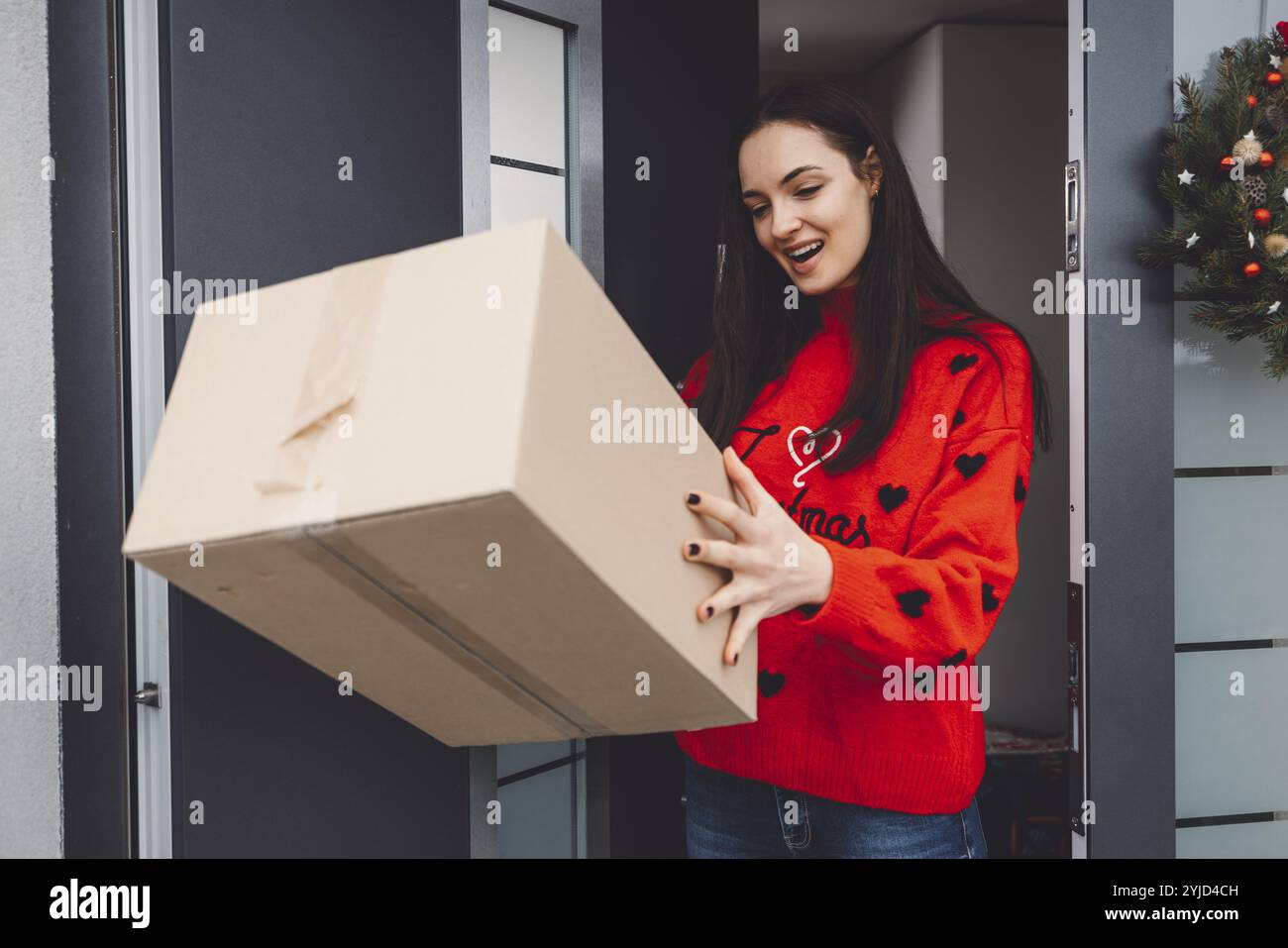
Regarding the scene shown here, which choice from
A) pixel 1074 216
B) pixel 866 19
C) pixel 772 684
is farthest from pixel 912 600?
pixel 866 19

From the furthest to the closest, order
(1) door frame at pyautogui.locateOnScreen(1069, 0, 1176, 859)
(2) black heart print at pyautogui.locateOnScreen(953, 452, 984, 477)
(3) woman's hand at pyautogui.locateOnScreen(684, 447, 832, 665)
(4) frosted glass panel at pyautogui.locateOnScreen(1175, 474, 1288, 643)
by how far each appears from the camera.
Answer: (4) frosted glass panel at pyautogui.locateOnScreen(1175, 474, 1288, 643) < (1) door frame at pyautogui.locateOnScreen(1069, 0, 1176, 859) < (2) black heart print at pyautogui.locateOnScreen(953, 452, 984, 477) < (3) woman's hand at pyautogui.locateOnScreen(684, 447, 832, 665)

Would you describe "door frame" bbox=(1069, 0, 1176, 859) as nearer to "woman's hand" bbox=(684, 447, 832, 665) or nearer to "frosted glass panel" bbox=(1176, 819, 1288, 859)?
"frosted glass panel" bbox=(1176, 819, 1288, 859)

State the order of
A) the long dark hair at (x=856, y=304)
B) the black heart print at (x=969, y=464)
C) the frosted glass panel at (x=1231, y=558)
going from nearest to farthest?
the black heart print at (x=969, y=464)
the long dark hair at (x=856, y=304)
the frosted glass panel at (x=1231, y=558)

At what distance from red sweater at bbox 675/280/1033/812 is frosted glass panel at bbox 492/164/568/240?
512 mm

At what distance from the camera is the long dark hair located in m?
1.23

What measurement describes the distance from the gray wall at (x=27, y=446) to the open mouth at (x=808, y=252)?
3.14 ft

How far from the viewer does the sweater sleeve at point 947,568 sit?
100 centimetres

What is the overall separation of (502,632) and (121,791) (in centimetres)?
67

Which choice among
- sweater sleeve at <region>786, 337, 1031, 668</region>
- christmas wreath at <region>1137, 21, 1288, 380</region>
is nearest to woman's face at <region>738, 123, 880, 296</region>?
sweater sleeve at <region>786, 337, 1031, 668</region>

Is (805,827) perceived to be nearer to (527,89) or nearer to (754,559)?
(754,559)

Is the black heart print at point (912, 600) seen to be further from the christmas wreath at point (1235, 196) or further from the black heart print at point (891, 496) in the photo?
the christmas wreath at point (1235, 196)

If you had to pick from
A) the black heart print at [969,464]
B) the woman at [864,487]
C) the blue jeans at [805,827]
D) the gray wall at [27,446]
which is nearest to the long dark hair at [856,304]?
the woman at [864,487]

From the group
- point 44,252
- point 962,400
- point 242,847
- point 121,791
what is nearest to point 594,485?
point 962,400
